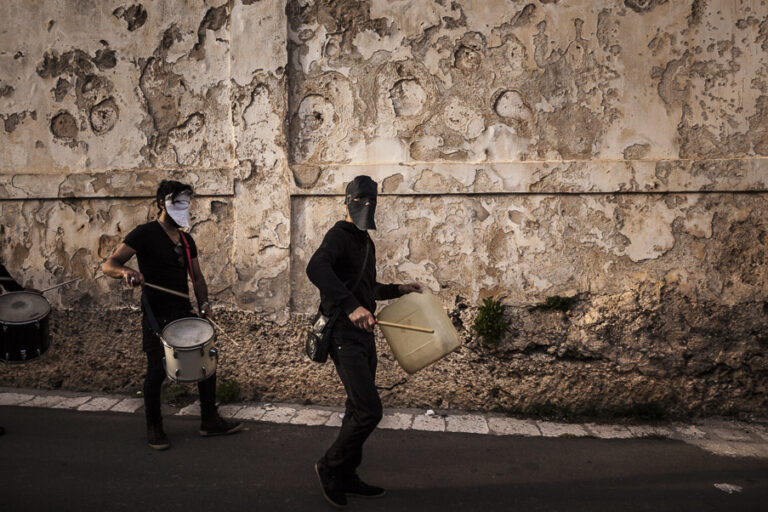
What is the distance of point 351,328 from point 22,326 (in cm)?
260

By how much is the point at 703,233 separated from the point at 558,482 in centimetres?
258

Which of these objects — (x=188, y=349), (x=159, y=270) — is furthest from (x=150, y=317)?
(x=188, y=349)

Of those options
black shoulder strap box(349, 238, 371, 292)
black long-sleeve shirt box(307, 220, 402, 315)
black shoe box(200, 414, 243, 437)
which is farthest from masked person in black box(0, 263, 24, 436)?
black shoulder strap box(349, 238, 371, 292)

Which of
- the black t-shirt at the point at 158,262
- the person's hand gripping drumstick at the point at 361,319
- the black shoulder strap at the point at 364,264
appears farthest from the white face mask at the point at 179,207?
the person's hand gripping drumstick at the point at 361,319

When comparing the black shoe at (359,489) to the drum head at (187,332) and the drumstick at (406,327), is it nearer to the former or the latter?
the drumstick at (406,327)

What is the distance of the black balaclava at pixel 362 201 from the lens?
134 inches

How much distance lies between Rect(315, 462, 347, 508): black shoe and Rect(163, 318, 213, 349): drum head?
4.19ft

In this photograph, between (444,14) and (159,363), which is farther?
(444,14)

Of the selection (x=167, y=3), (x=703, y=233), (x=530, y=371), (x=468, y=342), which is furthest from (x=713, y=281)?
(x=167, y=3)

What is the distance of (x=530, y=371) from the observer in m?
5.00

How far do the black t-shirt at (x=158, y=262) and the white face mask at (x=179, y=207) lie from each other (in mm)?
132

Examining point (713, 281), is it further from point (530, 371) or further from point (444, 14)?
point (444, 14)

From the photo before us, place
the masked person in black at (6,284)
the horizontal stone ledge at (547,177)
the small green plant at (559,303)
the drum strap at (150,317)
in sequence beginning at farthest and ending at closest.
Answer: the small green plant at (559,303)
the horizontal stone ledge at (547,177)
the masked person in black at (6,284)
the drum strap at (150,317)

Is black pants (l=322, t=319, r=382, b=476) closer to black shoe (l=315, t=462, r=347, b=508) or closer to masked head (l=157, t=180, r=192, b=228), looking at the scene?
black shoe (l=315, t=462, r=347, b=508)
